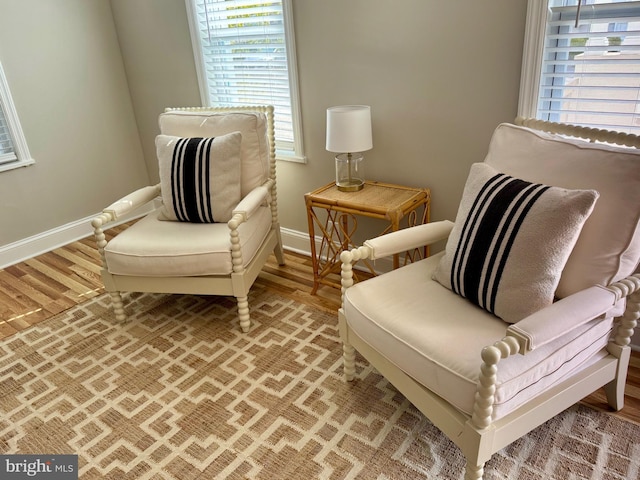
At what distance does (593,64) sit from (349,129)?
3.39 feet

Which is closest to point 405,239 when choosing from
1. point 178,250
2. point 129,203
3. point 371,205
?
point 371,205

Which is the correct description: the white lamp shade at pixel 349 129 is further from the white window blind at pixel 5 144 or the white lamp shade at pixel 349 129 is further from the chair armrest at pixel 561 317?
the white window blind at pixel 5 144

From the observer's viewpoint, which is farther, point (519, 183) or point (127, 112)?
point (127, 112)

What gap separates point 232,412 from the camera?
189cm

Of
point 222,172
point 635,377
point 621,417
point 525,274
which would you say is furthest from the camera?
point 222,172

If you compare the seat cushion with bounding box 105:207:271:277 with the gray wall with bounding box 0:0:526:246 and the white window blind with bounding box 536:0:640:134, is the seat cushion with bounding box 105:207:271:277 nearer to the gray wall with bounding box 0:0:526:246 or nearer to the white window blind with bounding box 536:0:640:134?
the gray wall with bounding box 0:0:526:246

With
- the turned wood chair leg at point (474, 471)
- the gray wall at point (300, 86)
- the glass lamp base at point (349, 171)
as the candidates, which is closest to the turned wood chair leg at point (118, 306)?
the gray wall at point (300, 86)

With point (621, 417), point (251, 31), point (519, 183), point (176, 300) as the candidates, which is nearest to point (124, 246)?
point (176, 300)

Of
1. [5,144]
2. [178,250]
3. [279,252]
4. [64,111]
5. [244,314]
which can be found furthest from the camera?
[64,111]

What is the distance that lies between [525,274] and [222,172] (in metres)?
1.53

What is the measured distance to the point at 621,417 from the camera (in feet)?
5.69

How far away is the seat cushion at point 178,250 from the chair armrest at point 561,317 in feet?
4.57

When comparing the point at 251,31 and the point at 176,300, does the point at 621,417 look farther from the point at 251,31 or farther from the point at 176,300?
the point at 251,31

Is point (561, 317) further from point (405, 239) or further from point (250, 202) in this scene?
point (250, 202)
